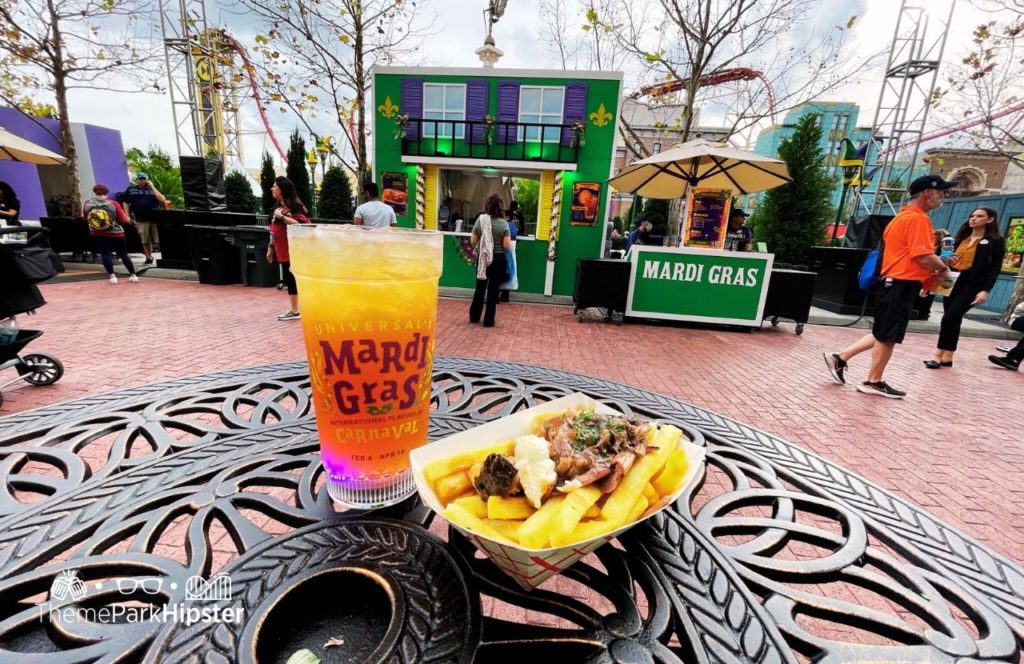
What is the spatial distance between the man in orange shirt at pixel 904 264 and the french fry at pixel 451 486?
4723 millimetres

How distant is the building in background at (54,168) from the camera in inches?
611

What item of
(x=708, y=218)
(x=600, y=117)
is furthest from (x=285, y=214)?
A: (x=708, y=218)

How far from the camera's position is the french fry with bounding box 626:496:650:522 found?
2.26 ft

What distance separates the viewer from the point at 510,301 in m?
9.37

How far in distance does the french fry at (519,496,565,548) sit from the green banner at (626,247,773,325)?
23.4ft

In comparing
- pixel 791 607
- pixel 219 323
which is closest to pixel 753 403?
pixel 791 607

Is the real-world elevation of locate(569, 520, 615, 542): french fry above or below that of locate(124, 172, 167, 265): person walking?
below

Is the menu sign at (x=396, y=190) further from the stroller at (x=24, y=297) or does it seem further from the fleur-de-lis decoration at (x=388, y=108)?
the stroller at (x=24, y=297)

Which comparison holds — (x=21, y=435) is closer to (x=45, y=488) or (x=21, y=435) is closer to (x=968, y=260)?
(x=45, y=488)

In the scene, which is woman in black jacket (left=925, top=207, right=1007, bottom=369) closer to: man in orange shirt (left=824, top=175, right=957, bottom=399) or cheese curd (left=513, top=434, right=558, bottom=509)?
man in orange shirt (left=824, top=175, right=957, bottom=399)

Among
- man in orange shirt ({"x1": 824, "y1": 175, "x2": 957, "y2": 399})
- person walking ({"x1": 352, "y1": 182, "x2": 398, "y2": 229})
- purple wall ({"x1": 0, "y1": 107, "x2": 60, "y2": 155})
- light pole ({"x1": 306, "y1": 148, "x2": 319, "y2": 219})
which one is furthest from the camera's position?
light pole ({"x1": 306, "y1": 148, "x2": 319, "y2": 219})

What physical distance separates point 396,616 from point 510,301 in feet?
28.9

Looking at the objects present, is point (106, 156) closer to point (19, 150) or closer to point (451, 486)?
point (19, 150)

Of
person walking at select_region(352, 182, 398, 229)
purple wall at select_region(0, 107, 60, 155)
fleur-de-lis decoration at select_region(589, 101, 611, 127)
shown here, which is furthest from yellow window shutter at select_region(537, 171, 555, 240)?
purple wall at select_region(0, 107, 60, 155)
